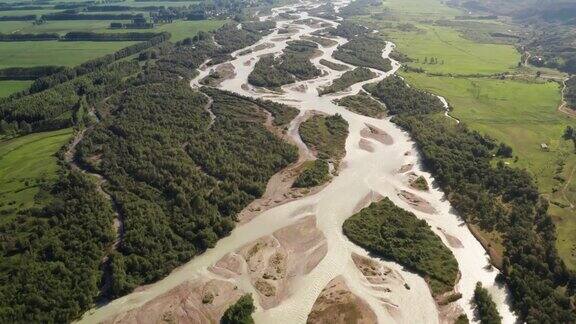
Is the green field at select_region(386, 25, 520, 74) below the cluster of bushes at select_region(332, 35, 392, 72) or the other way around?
below

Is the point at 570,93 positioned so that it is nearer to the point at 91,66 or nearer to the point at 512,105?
the point at 512,105

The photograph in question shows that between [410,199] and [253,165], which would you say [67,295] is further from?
[410,199]

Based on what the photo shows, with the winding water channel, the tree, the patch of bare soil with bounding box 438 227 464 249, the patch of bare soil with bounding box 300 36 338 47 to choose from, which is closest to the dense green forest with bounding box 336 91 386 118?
the winding water channel

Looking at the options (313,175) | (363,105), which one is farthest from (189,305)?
(363,105)

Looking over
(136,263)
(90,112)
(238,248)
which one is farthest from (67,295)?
(90,112)

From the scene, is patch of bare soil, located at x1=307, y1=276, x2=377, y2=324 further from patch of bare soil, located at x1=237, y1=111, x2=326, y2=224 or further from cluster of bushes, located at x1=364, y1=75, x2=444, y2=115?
cluster of bushes, located at x1=364, y1=75, x2=444, y2=115
